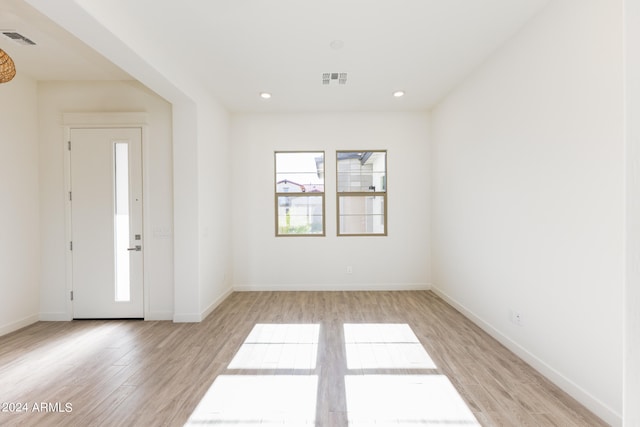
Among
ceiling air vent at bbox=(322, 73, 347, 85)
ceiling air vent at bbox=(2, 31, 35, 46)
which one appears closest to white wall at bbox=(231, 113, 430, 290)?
ceiling air vent at bbox=(322, 73, 347, 85)

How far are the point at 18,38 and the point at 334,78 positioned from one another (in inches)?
124

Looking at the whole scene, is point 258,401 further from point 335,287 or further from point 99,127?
point 99,127

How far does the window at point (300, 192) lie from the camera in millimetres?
4895

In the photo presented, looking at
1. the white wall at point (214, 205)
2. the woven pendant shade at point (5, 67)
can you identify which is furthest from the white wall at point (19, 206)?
the white wall at point (214, 205)

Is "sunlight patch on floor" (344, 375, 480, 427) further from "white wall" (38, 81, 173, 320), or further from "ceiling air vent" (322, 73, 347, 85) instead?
"ceiling air vent" (322, 73, 347, 85)

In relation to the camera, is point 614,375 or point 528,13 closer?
point 614,375

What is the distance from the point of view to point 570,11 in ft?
6.75

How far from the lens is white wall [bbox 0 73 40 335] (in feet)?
10.7

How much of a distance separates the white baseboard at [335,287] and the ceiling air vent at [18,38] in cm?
381

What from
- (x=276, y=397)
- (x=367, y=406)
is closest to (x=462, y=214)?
(x=367, y=406)

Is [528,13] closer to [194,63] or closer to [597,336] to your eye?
[597,336]

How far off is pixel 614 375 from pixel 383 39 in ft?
10.1

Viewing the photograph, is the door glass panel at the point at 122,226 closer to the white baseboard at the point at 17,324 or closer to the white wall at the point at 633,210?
the white baseboard at the point at 17,324

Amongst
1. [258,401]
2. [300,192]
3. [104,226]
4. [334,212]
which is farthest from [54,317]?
[334,212]
